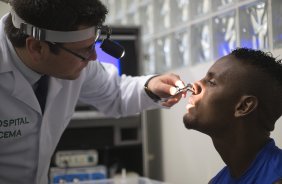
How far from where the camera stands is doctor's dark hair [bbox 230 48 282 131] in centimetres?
115

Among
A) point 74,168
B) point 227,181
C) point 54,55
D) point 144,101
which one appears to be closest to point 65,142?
point 74,168

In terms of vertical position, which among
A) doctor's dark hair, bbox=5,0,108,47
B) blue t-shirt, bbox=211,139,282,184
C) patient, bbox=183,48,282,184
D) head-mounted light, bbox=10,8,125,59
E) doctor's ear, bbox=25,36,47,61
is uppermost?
doctor's dark hair, bbox=5,0,108,47

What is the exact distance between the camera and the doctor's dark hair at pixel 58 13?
121 cm

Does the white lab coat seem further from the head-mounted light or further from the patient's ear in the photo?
the patient's ear

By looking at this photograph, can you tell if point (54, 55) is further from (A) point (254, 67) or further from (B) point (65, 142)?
(B) point (65, 142)

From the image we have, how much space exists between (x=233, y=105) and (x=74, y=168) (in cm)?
136

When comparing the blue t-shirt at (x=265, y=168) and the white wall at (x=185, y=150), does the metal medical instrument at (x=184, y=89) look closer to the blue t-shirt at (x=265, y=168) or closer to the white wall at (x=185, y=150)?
the blue t-shirt at (x=265, y=168)

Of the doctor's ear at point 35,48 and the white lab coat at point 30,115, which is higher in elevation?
the doctor's ear at point 35,48

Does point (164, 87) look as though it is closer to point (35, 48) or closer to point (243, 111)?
point (243, 111)

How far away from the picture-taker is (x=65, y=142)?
234 centimetres

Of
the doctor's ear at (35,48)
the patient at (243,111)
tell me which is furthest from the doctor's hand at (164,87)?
the doctor's ear at (35,48)

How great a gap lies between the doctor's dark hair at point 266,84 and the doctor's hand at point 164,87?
0.30 meters

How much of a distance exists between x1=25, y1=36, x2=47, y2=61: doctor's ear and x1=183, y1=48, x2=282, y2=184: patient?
0.55 m

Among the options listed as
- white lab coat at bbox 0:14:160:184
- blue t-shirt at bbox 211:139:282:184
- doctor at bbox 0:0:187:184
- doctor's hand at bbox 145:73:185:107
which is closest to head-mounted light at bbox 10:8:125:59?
doctor at bbox 0:0:187:184
